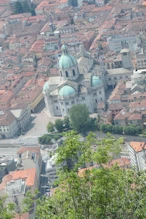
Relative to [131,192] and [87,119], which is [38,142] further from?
[131,192]

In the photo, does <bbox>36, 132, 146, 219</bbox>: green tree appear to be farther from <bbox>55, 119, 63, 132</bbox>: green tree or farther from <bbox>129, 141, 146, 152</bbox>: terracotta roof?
<bbox>55, 119, 63, 132</bbox>: green tree

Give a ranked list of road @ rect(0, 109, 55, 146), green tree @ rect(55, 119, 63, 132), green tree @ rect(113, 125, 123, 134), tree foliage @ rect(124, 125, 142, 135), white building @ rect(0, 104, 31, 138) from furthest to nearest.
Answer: white building @ rect(0, 104, 31, 138) < road @ rect(0, 109, 55, 146) < green tree @ rect(55, 119, 63, 132) < green tree @ rect(113, 125, 123, 134) < tree foliage @ rect(124, 125, 142, 135)

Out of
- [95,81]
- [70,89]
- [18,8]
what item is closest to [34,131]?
[70,89]

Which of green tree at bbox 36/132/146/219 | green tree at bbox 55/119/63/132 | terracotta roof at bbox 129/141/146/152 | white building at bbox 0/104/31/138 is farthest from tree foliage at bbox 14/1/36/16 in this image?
green tree at bbox 36/132/146/219

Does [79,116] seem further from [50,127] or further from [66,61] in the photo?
[66,61]

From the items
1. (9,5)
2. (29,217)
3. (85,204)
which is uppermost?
(85,204)

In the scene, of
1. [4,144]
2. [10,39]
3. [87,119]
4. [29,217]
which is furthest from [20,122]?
[10,39]
